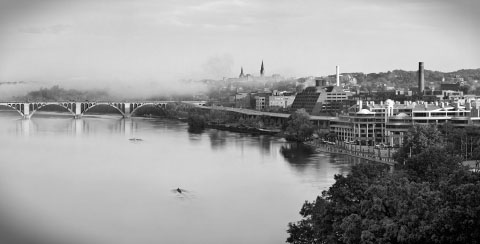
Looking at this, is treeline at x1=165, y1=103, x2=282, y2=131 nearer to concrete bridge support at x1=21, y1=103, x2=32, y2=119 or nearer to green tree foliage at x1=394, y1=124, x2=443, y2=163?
concrete bridge support at x1=21, y1=103, x2=32, y2=119

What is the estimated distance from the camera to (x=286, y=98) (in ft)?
67.2

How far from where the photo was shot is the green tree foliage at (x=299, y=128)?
1159cm

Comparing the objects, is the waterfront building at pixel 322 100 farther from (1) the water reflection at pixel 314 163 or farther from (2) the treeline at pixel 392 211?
(2) the treeline at pixel 392 211

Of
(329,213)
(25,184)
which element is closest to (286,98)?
(25,184)

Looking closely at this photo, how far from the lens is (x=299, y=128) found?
11977 millimetres

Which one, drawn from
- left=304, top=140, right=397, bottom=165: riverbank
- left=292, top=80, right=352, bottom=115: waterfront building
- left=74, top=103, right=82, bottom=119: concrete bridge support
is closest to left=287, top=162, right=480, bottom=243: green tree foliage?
left=304, top=140, right=397, bottom=165: riverbank

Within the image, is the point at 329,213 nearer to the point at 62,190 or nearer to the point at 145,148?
the point at 62,190

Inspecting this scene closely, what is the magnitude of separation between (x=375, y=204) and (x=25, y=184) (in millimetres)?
4407

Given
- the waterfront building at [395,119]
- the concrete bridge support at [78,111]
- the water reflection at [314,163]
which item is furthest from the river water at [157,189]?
the concrete bridge support at [78,111]

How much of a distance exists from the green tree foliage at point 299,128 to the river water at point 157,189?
39cm

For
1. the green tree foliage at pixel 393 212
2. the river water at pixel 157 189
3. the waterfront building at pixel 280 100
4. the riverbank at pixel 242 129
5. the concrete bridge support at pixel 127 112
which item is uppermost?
the waterfront building at pixel 280 100

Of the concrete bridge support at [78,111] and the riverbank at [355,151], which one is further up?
the concrete bridge support at [78,111]

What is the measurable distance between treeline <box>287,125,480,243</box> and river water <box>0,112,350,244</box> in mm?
834

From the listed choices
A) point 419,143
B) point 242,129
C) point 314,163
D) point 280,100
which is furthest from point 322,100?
Answer: point 419,143
